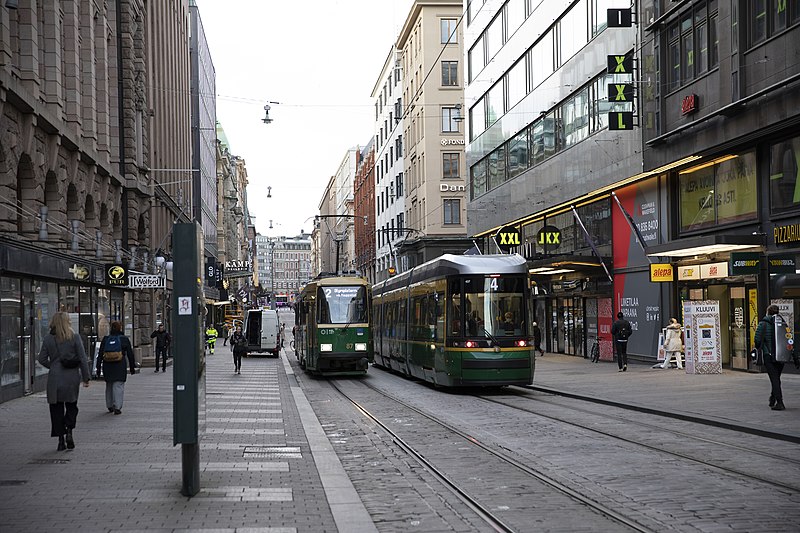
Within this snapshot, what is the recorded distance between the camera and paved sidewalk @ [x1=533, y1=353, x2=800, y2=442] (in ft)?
49.7

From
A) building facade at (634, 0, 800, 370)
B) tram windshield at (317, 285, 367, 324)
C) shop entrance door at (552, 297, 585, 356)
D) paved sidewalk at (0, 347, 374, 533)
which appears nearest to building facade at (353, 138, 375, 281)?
shop entrance door at (552, 297, 585, 356)

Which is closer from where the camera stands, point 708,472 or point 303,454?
point 708,472

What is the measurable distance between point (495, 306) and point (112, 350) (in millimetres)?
8571

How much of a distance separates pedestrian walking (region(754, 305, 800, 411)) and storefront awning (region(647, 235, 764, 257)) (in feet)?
24.7

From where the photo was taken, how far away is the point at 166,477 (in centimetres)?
1005

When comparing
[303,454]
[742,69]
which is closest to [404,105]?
[742,69]

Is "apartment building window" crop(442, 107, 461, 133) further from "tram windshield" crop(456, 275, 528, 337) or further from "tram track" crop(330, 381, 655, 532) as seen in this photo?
"tram track" crop(330, 381, 655, 532)

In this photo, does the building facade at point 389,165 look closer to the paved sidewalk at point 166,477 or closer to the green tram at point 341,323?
the green tram at point 341,323

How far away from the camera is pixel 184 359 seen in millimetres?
8656

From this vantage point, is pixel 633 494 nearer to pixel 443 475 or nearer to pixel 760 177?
pixel 443 475

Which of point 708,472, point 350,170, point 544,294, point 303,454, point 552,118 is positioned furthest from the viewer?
point 350,170

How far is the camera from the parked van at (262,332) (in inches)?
2095

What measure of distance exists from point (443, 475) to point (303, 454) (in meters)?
2.34

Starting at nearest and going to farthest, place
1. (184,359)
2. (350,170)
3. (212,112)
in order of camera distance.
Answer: (184,359) < (212,112) < (350,170)
